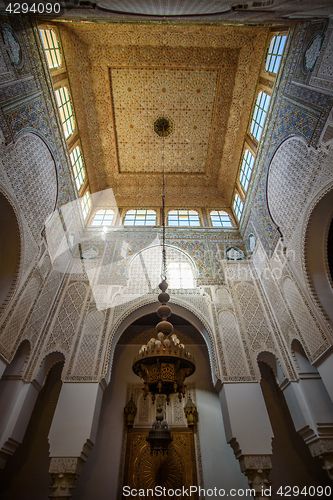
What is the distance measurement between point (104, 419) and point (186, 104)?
7479mm

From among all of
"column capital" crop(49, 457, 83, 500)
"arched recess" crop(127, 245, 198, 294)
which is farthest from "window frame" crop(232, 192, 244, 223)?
"column capital" crop(49, 457, 83, 500)

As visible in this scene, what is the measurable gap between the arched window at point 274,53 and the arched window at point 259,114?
472mm

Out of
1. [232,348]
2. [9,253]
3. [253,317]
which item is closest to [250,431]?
[232,348]

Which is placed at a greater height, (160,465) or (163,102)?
(163,102)

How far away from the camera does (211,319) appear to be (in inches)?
206

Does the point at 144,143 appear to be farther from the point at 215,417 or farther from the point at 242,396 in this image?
the point at 215,417

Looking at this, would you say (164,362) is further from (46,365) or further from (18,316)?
(46,365)

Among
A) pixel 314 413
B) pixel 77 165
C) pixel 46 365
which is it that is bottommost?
pixel 314 413

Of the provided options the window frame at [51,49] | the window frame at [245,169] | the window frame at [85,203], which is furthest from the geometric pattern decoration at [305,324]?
the window frame at [51,49]

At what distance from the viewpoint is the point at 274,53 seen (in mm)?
4824

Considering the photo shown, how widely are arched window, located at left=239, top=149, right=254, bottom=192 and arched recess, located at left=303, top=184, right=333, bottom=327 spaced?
2.47 metres

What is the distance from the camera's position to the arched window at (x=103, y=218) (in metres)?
7.12

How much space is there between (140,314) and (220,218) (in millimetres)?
3564

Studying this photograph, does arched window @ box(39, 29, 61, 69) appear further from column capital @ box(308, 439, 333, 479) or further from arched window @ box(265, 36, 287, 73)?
column capital @ box(308, 439, 333, 479)
